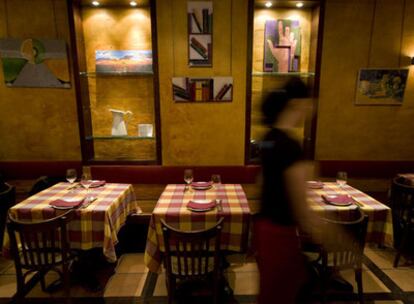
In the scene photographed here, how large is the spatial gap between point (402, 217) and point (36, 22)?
486 centimetres

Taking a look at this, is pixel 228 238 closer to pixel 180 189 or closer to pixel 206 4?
pixel 180 189

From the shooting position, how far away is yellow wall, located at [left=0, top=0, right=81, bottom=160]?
3514 millimetres

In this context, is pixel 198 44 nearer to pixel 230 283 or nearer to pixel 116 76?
pixel 116 76

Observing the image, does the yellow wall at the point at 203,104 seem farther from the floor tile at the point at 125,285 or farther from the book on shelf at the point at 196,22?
the floor tile at the point at 125,285

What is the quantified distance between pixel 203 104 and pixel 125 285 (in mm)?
2239

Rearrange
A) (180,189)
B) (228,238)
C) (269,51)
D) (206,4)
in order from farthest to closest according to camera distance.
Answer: (269,51) < (206,4) < (180,189) < (228,238)

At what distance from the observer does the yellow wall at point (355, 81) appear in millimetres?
3570

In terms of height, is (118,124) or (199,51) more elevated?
(199,51)

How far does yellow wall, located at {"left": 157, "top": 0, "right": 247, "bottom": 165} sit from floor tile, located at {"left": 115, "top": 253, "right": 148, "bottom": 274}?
4.01 ft

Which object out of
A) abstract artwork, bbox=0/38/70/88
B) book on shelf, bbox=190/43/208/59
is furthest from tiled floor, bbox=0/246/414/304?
book on shelf, bbox=190/43/208/59

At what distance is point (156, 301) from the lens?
2.55 metres

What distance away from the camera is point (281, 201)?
5.43 feet

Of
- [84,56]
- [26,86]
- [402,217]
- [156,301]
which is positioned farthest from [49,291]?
[402,217]

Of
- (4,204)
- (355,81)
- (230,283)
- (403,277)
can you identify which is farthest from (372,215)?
(4,204)
